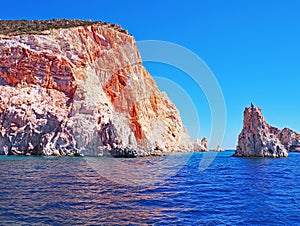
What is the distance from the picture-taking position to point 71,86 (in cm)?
6072

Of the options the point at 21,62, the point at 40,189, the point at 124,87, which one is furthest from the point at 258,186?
the point at 124,87

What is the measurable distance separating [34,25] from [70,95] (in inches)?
1164

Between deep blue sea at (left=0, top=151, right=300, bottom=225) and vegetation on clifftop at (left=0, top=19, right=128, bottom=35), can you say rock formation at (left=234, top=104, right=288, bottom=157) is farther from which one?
deep blue sea at (left=0, top=151, right=300, bottom=225)

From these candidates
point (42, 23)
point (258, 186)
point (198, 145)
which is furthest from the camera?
point (198, 145)

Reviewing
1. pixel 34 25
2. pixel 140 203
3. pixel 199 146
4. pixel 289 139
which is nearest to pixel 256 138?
pixel 140 203

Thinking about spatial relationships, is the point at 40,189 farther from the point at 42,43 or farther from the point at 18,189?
the point at 42,43

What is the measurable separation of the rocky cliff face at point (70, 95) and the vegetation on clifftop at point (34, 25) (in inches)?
240

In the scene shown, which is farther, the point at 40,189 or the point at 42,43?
the point at 42,43

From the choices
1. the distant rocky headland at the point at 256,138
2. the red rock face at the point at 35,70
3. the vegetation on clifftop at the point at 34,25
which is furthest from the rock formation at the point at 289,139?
the red rock face at the point at 35,70

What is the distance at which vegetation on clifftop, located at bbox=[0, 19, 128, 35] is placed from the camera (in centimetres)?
6879

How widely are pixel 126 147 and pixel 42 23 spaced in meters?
47.8

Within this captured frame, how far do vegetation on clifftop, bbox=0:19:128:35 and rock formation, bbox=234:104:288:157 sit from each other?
43.2 m

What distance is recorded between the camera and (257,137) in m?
65.1

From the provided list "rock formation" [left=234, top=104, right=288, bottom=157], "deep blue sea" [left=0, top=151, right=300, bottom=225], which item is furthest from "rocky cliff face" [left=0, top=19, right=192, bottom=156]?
"deep blue sea" [left=0, top=151, right=300, bottom=225]
